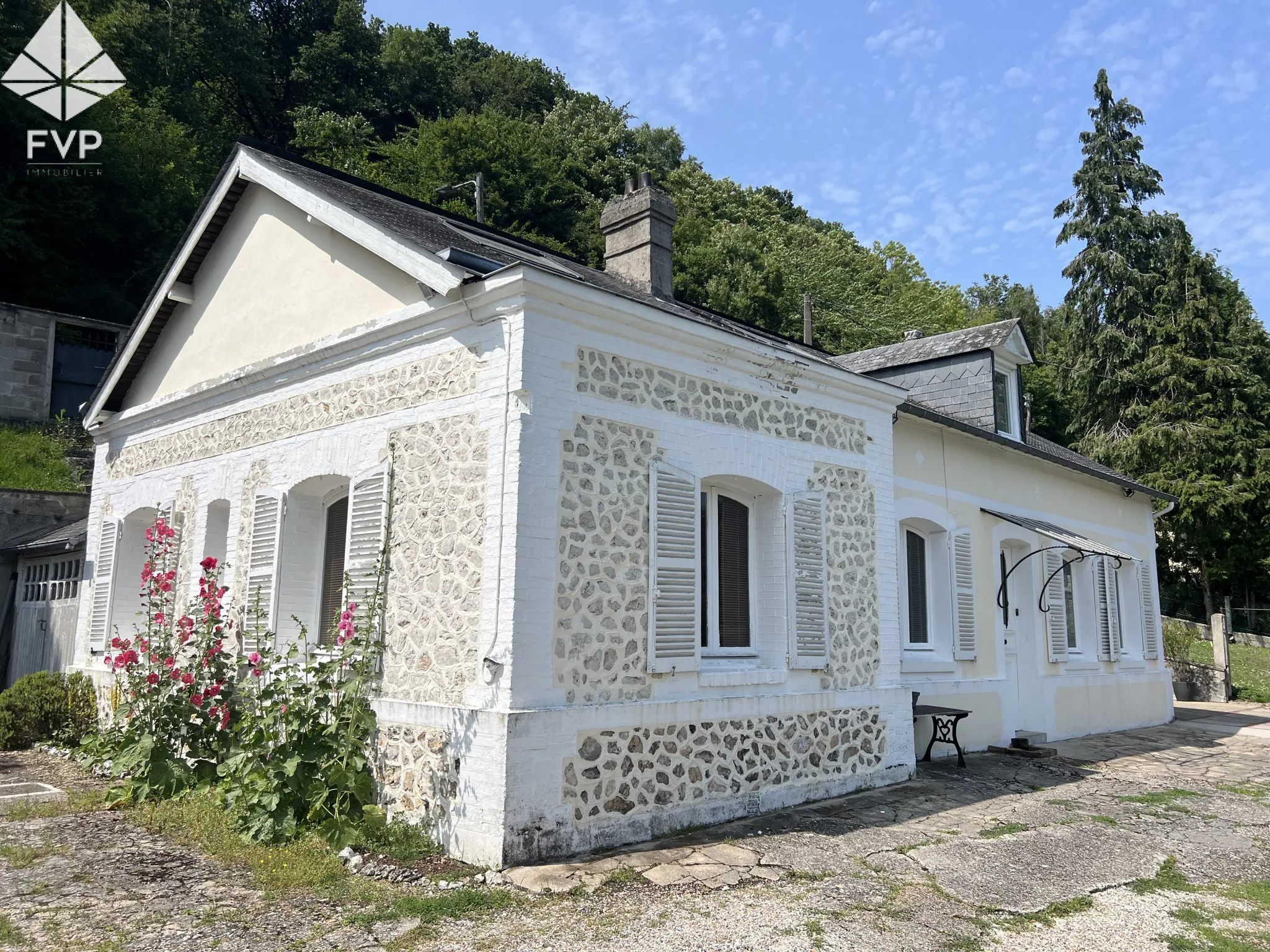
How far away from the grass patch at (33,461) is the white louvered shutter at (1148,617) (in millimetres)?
17560

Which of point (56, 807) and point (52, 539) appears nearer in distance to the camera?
point (56, 807)

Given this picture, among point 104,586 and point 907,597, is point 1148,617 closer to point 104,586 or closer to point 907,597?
point 907,597

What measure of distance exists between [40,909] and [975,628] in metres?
9.32

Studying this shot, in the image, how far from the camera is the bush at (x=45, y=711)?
10.1 m

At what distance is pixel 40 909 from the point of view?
4922mm

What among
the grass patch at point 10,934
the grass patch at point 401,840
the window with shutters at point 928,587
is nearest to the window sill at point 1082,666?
the window with shutters at point 928,587

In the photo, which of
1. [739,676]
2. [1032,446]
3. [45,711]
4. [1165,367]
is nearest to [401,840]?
[739,676]

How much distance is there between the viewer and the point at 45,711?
10289 millimetres

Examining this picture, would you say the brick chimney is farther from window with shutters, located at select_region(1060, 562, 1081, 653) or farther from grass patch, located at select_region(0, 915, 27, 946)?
grass patch, located at select_region(0, 915, 27, 946)

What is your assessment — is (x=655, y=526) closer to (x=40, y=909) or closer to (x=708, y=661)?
(x=708, y=661)

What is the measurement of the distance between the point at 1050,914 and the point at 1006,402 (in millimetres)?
9271

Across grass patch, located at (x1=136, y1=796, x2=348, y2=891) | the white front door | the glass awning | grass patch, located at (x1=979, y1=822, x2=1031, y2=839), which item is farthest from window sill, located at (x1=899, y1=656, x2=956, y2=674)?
grass patch, located at (x1=136, y1=796, x2=348, y2=891)

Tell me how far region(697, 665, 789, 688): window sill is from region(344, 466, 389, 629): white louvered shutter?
8.55 feet

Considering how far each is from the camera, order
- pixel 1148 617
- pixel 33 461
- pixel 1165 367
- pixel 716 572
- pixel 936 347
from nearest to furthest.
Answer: pixel 716 572
pixel 936 347
pixel 1148 617
pixel 33 461
pixel 1165 367
